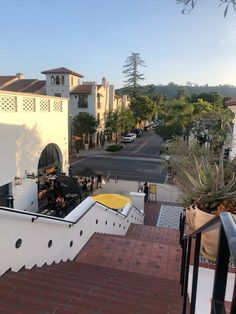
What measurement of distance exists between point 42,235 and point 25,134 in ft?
27.2

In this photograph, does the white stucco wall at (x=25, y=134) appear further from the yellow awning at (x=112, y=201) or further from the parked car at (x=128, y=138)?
the parked car at (x=128, y=138)

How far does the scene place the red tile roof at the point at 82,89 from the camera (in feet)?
114

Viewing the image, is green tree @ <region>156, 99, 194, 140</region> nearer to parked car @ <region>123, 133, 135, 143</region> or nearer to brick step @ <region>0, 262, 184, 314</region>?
parked car @ <region>123, 133, 135, 143</region>

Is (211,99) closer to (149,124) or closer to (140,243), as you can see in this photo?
(149,124)

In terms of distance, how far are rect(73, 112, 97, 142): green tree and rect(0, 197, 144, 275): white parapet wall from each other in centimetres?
2594

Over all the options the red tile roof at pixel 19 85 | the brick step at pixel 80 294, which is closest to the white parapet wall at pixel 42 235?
the brick step at pixel 80 294

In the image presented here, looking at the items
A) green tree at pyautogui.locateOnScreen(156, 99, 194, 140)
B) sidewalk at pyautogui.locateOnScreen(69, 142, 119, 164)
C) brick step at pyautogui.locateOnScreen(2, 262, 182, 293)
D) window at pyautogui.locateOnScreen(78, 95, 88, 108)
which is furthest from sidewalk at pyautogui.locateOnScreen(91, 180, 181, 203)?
window at pyautogui.locateOnScreen(78, 95, 88, 108)

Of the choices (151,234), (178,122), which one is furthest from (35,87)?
(151,234)

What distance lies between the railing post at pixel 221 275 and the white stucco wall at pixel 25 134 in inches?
426

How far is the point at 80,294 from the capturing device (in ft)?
10.7

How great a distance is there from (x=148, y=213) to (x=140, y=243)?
783cm

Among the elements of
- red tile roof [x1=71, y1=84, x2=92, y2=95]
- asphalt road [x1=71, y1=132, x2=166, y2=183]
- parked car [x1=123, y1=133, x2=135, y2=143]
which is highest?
red tile roof [x1=71, y1=84, x2=92, y2=95]

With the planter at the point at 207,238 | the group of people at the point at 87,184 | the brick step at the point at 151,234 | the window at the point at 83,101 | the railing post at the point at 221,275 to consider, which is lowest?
the group of people at the point at 87,184

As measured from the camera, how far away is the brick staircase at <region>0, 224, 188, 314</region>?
2912 millimetres
